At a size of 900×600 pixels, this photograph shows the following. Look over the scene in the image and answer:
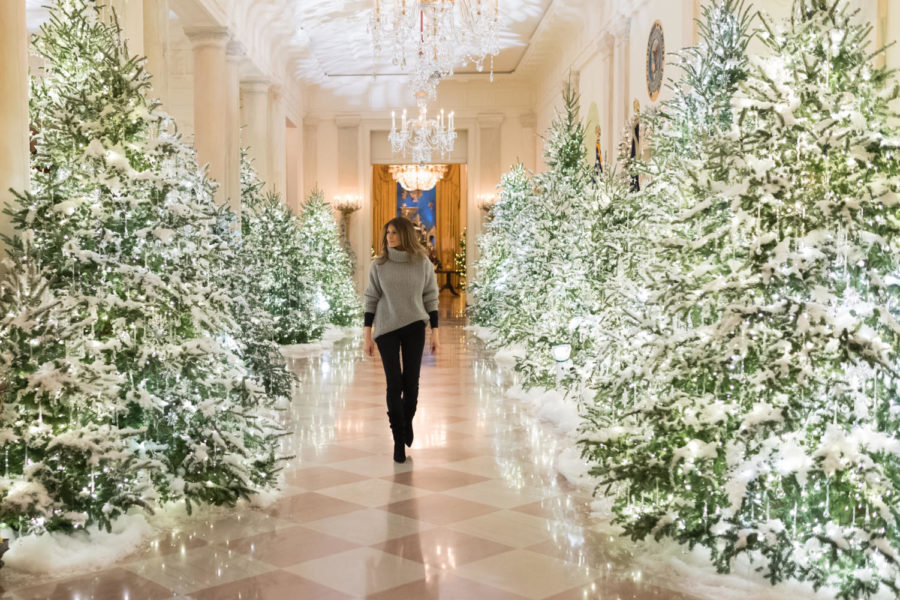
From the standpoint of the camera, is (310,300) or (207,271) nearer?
(207,271)

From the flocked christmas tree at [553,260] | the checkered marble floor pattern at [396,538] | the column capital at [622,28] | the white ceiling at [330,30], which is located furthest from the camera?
the white ceiling at [330,30]

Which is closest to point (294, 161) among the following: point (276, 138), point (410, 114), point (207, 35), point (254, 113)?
point (410, 114)

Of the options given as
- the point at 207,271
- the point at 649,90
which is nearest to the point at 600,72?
the point at 649,90

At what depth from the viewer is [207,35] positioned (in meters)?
13.2

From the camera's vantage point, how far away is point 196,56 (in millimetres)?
13359

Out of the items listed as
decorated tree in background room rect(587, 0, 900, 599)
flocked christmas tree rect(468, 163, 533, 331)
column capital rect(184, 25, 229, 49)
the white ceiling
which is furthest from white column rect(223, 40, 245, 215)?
decorated tree in background room rect(587, 0, 900, 599)

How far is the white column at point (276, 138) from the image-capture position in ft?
61.7

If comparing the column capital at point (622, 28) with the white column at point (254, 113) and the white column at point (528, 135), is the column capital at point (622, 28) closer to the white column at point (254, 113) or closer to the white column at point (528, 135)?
the white column at point (254, 113)

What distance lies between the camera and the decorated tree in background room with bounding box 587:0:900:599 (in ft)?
12.5

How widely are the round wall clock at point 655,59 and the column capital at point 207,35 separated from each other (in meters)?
6.44

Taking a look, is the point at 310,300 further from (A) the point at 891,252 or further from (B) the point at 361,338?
(A) the point at 891,252

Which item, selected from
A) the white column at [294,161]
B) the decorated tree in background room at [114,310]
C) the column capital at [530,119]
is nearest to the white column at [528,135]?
the column capital at [530,119]

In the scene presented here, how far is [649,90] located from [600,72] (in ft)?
12.4

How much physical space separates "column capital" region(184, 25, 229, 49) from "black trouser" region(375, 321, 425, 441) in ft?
27.9
